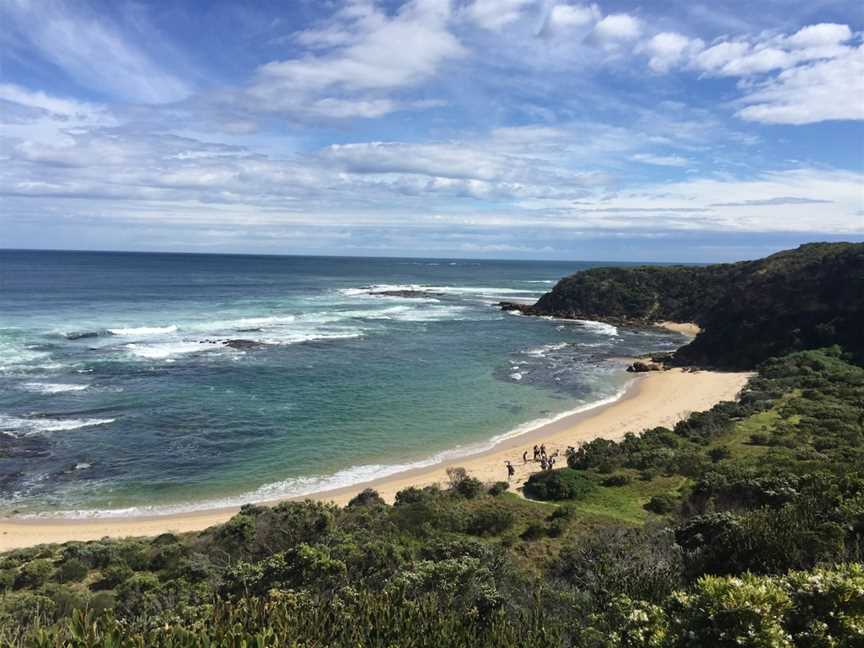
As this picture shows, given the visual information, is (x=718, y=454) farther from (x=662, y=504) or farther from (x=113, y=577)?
(x=113, y=577)

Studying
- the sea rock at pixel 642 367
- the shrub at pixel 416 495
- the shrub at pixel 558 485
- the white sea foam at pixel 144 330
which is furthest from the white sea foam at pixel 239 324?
the shrub at pixel 558 485

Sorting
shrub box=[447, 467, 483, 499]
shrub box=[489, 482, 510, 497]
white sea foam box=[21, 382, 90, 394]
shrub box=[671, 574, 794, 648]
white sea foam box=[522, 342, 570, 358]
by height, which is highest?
shrub box=[671, 574, 794, 648]

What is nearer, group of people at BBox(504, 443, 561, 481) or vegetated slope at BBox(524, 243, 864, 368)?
group of people at BBox(504, 443, 561, 481)

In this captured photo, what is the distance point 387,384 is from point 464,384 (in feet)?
17.0

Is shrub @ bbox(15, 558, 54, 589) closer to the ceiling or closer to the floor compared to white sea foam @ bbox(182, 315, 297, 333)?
closer to the floor

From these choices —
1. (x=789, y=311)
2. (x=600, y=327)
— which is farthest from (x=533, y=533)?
(x=600, y=327)

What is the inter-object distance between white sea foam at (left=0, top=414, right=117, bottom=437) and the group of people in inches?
790

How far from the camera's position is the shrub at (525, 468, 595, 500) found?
21.6 metres

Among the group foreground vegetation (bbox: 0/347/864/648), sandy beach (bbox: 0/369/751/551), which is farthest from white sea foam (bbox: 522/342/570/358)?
foreground vegetation (bbox: 0/347/864/648)

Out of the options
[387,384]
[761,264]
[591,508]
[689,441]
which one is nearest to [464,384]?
[387,384]

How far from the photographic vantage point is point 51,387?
3622cm

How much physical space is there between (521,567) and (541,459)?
11997 millimetres

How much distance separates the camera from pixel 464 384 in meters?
40.8

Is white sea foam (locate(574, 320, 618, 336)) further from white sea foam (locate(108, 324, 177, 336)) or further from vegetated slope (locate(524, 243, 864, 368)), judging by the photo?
white sea foam (locate(108, 324, 177, 336))
